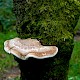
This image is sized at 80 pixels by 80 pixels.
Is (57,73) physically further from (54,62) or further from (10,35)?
→ (10,35)

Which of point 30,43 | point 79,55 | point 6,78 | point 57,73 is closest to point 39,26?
point 30,43

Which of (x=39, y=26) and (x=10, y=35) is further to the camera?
(x=10, y=35)

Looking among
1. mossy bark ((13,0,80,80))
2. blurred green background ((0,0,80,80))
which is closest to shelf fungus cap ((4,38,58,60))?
mossy bark ((13,0,80,80))

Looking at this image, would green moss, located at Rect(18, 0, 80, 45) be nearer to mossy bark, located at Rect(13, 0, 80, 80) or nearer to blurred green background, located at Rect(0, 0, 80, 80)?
mossy bark, located at Rect(13, 0, 80, 80)

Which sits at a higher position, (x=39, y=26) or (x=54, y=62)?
(x=39, y=26)

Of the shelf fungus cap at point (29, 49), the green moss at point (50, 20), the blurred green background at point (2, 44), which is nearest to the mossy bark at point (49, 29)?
the green moss at point (50, 20)

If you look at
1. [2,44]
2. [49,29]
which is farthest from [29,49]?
[2,44]
